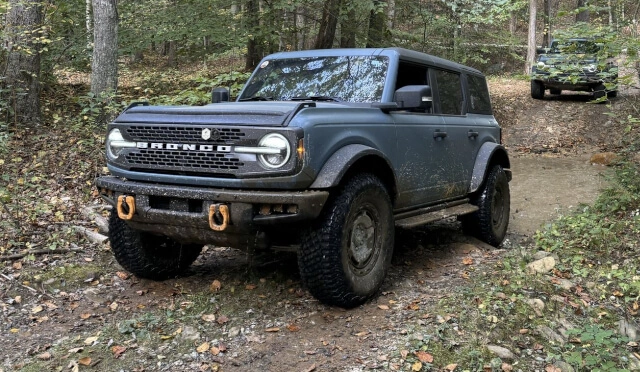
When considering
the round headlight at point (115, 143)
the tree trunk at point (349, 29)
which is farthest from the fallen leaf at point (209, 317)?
the tree trunk at point (349, 29)

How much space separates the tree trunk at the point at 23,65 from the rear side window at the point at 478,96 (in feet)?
21.1

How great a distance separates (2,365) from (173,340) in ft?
3.33

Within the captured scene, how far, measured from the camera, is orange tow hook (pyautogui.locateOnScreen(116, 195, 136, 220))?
3.73 meters

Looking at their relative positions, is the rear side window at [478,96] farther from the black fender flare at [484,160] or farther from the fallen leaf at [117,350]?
the fallen leaf at [117,350]

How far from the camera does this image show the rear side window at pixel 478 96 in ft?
20.6

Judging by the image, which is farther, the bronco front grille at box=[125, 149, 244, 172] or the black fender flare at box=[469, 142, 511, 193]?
the black fender flare at box=[469, 142, 511, 193]

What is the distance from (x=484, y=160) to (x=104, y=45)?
246 inches

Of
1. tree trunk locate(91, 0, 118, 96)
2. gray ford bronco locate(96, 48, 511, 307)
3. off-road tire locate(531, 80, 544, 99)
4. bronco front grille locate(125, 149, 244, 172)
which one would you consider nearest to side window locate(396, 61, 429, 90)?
gray ford bronco locate(96, 48, 511, 307)

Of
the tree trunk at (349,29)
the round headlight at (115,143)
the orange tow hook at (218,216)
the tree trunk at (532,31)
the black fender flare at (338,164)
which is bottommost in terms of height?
the orange tow hook at (218,216)

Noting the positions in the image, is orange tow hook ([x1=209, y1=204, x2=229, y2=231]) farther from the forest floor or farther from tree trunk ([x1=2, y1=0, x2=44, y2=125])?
tree trunk ([x1=2, y1=0, x2=44, y2=125])

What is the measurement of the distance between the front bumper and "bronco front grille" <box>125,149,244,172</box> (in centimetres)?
14

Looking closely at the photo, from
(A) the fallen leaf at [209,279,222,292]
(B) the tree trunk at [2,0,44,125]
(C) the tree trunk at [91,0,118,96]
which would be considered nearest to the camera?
(A) the fallen leaf at [209,279,222,292]

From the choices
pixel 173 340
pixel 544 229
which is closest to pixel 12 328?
pixel 173 340

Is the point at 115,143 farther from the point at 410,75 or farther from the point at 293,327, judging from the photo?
the point at 410,75
